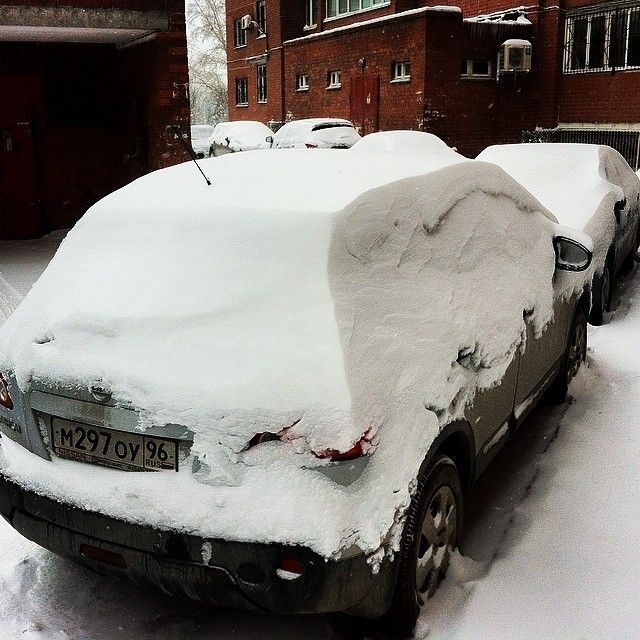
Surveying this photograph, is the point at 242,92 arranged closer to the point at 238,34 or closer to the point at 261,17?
the point at 238,34

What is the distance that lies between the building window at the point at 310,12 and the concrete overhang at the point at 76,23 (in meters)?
21.4

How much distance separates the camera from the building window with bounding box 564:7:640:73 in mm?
18203

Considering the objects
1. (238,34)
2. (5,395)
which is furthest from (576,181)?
(238,34)

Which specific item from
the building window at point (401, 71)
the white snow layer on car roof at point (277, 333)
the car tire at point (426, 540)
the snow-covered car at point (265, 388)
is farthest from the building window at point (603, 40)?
the car tire at point (426, 540)

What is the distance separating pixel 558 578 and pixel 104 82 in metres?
10.4

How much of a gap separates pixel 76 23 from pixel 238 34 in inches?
1112

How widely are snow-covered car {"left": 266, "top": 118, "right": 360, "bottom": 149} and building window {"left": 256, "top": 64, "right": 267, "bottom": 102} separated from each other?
34.2 feet

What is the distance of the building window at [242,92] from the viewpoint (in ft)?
113

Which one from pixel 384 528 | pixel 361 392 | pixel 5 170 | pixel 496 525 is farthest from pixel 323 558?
pixel 5 170

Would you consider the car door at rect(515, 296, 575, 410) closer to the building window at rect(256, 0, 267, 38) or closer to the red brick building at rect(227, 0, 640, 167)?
the red brick building at rect(227, 0, 640, 167)

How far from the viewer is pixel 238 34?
3541 cm

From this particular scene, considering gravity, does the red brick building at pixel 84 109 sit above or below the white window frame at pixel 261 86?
below

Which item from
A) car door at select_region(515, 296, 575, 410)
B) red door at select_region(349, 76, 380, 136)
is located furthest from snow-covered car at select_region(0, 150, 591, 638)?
red door at select_region(349, 76, 380, 136)

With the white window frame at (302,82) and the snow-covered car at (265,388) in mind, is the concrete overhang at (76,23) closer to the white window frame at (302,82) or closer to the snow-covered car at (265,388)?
the snow-covered car at (265,388)
